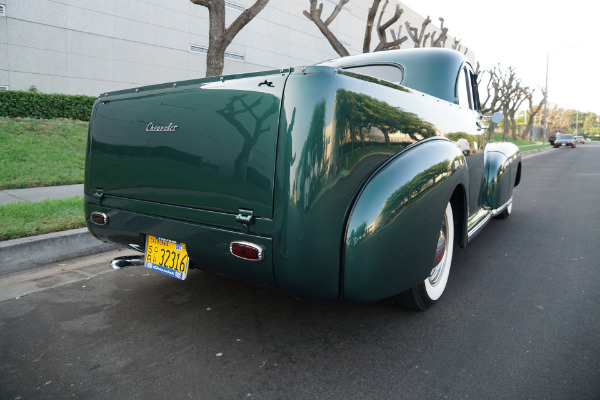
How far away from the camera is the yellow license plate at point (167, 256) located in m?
2.37

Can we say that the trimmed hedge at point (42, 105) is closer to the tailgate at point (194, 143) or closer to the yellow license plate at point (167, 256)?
the tailgate at point (194, 143)

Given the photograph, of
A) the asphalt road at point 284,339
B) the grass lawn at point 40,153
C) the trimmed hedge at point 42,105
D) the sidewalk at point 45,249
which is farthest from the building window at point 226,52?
the asphalt road at point 284,339

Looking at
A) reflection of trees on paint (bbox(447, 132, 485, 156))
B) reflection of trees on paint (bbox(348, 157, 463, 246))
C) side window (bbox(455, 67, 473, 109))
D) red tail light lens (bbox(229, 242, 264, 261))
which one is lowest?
red tail light lens (bbox(229, 242, 264, 261))

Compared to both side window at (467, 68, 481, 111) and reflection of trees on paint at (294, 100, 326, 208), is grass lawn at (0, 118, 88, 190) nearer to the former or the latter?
reflection of trees on paint at (294, 100, 326, 208)

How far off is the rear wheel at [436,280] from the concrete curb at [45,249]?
9.90 feet

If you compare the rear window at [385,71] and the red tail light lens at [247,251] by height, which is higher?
the rear window at [385,71]

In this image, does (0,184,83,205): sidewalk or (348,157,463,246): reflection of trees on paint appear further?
(0,184,83,205): sidewalk

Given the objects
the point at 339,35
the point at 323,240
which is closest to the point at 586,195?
the point at 323,240

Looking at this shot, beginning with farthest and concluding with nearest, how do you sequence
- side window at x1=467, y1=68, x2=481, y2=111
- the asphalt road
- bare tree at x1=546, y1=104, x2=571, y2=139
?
bare tree at x1=546, y1=104, x2=571, y2=139, side window at x1=467, y1=68, x2=481, y2=111, the asphalt road

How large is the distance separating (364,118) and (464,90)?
230cm

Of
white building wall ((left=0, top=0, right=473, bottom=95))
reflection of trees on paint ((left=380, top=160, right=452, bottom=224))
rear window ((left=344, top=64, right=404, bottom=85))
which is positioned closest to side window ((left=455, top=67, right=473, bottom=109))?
rear window ((left=344, top=64, right=404, bottom=85))

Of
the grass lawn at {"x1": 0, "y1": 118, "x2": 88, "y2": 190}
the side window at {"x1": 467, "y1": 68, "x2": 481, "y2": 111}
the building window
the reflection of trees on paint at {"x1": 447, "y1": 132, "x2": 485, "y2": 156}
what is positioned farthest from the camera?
the building window

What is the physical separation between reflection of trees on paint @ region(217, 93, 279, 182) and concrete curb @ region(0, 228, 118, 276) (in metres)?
2.65

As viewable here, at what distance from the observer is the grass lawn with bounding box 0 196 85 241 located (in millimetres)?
3828
